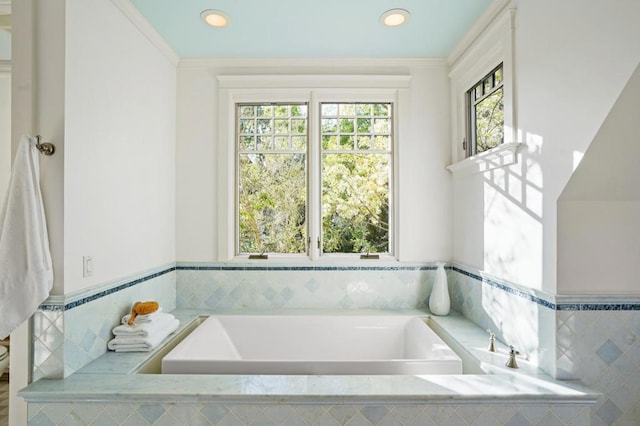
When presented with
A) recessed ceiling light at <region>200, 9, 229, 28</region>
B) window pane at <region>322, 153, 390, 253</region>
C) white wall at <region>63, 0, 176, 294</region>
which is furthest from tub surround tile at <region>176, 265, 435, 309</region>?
recessed ceiling light at <region>200, 9, 229, 28</region>

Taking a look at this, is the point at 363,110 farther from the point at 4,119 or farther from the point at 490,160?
the point at 4,119

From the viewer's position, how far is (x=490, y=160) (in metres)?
1.98

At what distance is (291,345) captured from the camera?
2.38 m


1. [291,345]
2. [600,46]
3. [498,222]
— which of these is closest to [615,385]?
[498,222]

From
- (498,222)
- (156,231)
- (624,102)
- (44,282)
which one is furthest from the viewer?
(156,231)

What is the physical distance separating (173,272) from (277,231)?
2.80 feet

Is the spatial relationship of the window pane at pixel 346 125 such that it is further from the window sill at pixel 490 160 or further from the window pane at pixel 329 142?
the window sill at pixel 490 160

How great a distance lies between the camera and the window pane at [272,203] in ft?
8.81

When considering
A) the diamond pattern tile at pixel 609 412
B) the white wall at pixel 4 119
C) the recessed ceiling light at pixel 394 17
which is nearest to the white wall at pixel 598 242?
the diamond pattern tile at pixel 609 412

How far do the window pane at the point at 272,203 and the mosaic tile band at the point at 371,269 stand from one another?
0.56ft

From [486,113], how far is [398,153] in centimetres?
66

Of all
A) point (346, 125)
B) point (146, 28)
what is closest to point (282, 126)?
point (346, 125)

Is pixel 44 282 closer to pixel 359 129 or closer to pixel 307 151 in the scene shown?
pixel 307 151

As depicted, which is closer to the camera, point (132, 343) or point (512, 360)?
point (512, 360)
